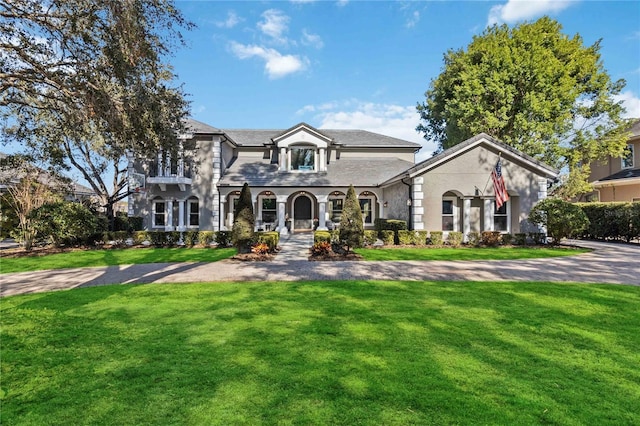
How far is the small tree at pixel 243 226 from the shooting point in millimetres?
14016

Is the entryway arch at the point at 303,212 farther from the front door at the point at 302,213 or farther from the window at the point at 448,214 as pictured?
the window at the point at 448,214

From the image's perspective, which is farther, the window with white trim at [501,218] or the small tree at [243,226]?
the window with white trim at [501,218]

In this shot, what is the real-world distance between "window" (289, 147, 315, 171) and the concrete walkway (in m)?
13.7

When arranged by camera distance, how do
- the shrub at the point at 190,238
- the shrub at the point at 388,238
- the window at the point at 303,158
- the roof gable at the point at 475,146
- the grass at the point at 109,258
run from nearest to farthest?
the grass at the point at 109,258
the shrub at the point at 388,238
the shrub at the point at 190,238
the roof gable at the point at 475,146
the window at the point at 303,158

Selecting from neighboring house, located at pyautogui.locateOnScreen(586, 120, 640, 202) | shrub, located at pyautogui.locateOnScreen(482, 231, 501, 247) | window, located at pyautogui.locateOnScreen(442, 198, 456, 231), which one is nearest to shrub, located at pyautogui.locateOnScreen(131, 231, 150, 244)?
window, located at pyautogui.locateOnScreen(442, 198, 456, 231)

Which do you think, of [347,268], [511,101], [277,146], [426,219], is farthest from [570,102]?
[347,268]

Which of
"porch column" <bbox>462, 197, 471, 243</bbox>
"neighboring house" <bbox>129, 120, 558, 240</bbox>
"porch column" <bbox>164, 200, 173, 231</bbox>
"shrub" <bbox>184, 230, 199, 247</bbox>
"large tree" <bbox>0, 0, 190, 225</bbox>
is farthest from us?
"porch column" <bbox>164, 200, 173, 231</bbox>

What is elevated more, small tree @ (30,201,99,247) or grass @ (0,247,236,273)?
small tree @ (30,201,99,247)

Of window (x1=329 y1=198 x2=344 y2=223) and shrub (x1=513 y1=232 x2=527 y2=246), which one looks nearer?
shrub (x1=513 y1=232 x2=527 y2=246)

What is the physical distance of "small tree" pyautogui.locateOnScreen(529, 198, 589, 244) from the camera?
16.5m

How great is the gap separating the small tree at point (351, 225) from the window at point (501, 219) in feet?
32.0

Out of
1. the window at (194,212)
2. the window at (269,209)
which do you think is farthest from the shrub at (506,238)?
the window at (194,212)

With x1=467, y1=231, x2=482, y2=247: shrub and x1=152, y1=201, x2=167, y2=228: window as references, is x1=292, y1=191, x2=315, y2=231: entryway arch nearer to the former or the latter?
x1=152, y1=201, x2=167, y2=228: window

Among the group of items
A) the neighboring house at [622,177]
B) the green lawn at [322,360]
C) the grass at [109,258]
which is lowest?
the green lawn at [322,360]
